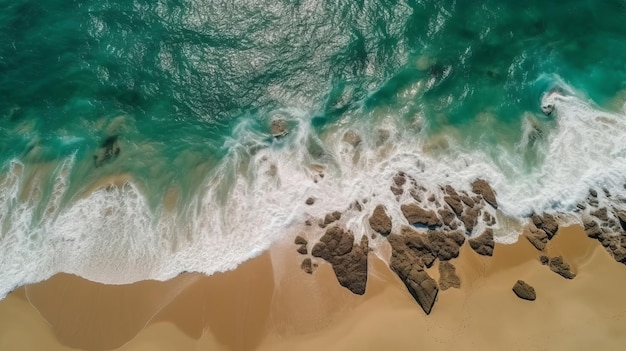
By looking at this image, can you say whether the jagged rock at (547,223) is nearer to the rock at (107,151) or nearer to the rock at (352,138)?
the rock at (352,138)

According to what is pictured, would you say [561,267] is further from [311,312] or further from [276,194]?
[276,194]

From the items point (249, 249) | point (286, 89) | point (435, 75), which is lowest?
point (249, 249)

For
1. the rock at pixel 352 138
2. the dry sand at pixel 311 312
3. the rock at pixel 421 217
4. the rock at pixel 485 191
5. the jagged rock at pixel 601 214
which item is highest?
the jagged rock at pixel 601 214

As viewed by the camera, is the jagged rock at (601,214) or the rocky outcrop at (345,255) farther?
the jagged rock at (601,214)

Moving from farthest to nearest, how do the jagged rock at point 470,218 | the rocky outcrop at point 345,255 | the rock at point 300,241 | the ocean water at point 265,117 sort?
the ocean water at point 265,117
the jagged rock at point 470,218
the rock at point 300,241
the rocky outcrop at point 345,255

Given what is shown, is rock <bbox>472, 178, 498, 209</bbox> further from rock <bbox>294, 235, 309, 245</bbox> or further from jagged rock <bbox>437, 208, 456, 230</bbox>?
rock <bbox>294, 235, 309, 245</bbox>

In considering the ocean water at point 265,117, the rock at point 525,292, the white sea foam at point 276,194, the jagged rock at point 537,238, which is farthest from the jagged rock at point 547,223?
the rock at point 525,292

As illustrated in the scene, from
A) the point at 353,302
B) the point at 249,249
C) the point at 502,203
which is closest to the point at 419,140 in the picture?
the point at 502,203

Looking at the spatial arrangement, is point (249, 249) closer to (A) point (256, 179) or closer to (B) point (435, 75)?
(A) point (256, 179)
